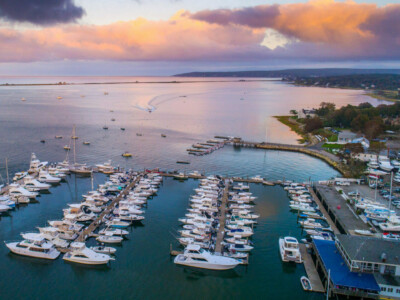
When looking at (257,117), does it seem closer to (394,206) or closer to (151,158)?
(151,158)

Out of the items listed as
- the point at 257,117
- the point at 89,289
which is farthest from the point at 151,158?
the point at 257,117

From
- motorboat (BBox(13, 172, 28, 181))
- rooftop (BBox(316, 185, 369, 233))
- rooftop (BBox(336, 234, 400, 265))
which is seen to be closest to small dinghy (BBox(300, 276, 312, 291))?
rooftop (BBox(336, 234, 400, 265))

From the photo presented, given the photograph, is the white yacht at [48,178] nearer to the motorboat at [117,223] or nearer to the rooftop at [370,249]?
the motorboat at [117,223]

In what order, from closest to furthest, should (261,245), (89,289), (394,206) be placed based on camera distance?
(89,289)
(261,245)
(394,206)

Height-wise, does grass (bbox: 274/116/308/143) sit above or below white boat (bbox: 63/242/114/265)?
above

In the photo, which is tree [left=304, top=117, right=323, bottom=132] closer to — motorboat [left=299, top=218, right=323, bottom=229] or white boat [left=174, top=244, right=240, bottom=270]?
motorboat [left=299, top=218, right=323, bottom=229]

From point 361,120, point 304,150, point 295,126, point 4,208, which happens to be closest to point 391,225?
point 304,150
